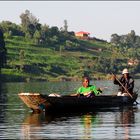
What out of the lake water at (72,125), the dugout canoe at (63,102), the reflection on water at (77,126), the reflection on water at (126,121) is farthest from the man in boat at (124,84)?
the reflection on water at (77,126)

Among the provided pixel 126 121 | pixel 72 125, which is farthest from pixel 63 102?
pixel 72 125

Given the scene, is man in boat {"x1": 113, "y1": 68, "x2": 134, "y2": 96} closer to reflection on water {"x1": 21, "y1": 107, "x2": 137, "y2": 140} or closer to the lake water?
the lake water

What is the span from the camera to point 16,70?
7067 inches

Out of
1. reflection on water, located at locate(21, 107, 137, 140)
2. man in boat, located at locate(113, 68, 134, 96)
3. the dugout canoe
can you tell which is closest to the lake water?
reflection on water, located at locate(21, 107, 137, 140)

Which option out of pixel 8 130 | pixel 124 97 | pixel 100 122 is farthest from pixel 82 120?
pixel 124 97

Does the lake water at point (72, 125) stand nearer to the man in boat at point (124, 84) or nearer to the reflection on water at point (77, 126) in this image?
the reflection on water at point (77, 126)

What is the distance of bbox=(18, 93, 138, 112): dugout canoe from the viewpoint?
4091cm

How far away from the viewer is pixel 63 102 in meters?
42.0

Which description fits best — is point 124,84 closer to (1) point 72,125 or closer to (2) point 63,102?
(2) point 63,102

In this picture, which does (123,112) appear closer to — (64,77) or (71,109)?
(71,109)

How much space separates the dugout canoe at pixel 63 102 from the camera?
40906 mm

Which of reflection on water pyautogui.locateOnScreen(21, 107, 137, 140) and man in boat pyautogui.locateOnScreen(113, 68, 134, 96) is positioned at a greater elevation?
man in boat pyautogui.locateOnScreen(113, 68, 134, 96)

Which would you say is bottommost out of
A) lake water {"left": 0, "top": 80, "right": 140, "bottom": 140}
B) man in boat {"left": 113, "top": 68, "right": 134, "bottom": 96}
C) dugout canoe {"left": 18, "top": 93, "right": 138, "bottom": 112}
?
lake water {"left": 0, "top": 80, "right": 140, "bottom": 140}

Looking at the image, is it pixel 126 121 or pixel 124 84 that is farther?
pixel 124 84
